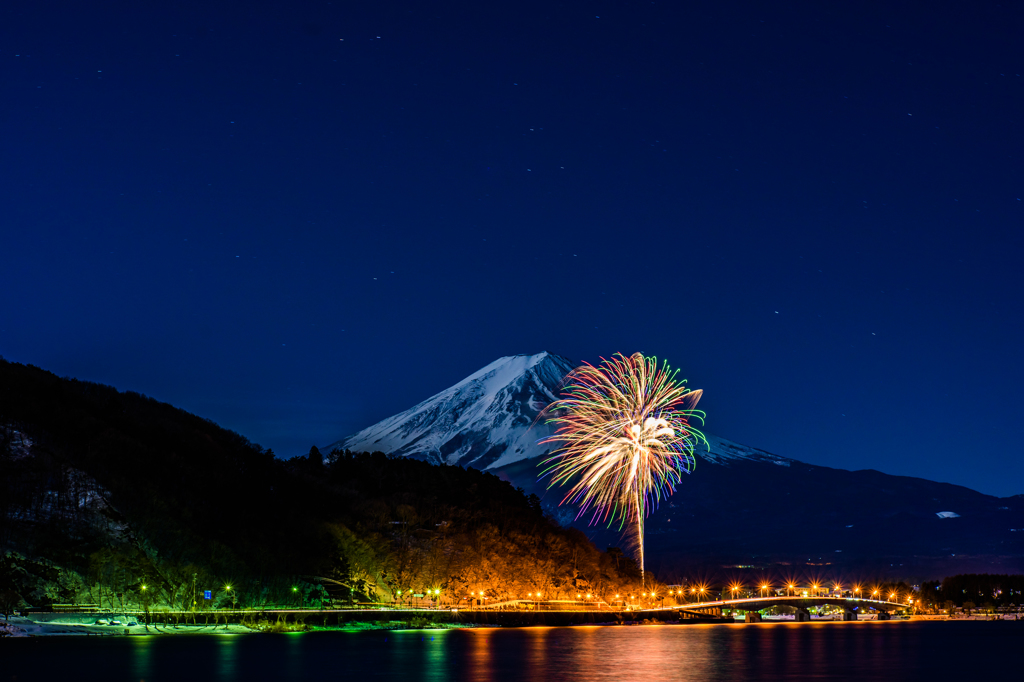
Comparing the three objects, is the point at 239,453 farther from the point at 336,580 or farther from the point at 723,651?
the point at 723,651

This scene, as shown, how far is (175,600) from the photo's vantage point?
122m

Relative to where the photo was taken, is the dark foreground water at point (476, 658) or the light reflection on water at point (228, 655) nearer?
the light reflection on water at point (228, 655)

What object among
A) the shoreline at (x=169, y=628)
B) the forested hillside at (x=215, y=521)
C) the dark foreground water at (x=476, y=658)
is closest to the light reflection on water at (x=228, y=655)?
the dark foreground water at (x=476, y=658)

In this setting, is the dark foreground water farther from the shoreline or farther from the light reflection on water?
the shoreline

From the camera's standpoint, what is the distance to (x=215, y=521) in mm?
143750

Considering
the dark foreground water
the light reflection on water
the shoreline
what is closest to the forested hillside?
the shoreline

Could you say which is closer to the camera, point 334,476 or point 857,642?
point 857,642

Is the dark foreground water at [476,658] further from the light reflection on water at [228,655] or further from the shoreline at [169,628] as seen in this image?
the shoreline at [169,628]

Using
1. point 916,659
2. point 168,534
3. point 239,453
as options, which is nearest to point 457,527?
point 239,453

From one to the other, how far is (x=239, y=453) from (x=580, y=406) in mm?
93618

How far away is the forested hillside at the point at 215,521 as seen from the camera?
395 ft

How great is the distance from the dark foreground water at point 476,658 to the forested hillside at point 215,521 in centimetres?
1290

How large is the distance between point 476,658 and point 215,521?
2448 inches

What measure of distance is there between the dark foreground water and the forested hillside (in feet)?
42.3
